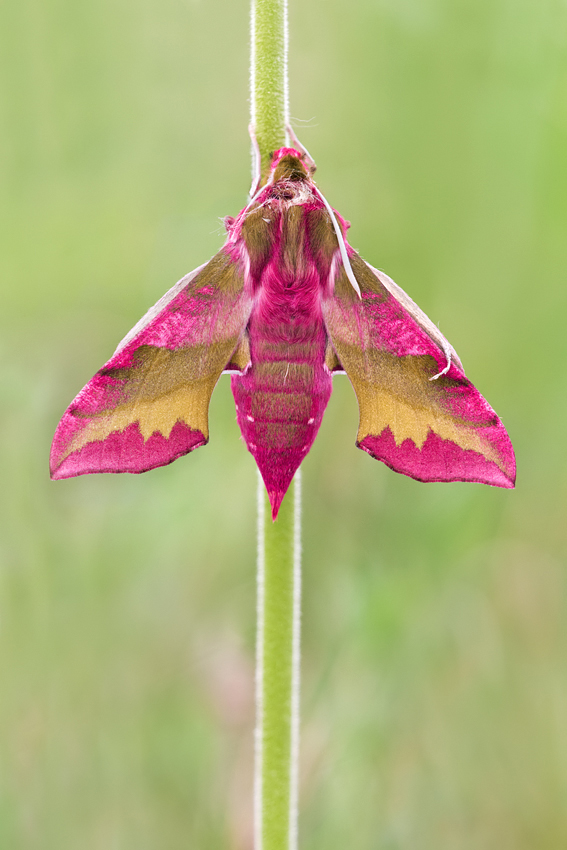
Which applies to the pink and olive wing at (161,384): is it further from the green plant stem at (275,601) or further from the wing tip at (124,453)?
the green plant stem at (275,601)

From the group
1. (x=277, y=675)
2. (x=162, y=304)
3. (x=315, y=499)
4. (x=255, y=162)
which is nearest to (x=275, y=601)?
(x=277, y=675)

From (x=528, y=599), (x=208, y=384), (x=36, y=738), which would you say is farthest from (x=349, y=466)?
(x=208, y=384)

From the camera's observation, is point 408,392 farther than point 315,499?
No

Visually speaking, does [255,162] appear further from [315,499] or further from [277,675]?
[315,499]

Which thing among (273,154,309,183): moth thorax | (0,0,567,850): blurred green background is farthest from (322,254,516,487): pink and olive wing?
(0,0,567,850): blurred green background

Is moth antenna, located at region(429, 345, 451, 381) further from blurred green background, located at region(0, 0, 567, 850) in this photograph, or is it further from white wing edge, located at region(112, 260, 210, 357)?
blurred green background, located at region(0, 0, 567, 850)

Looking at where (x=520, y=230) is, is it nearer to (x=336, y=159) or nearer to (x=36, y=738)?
(x=336, y=159)

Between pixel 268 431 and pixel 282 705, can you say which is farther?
pixel 282 705
